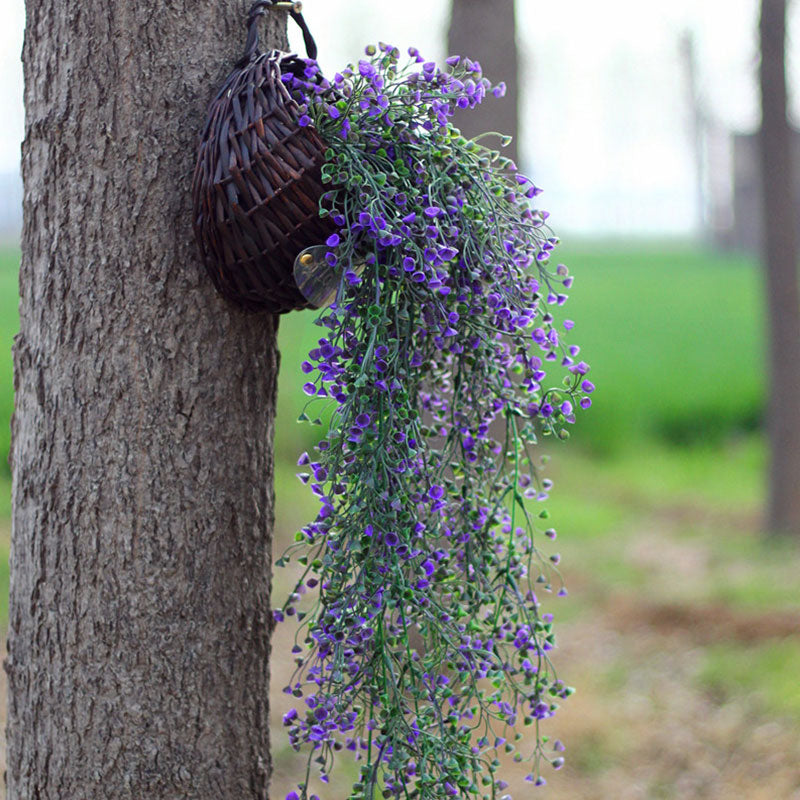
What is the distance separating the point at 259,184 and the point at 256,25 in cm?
35

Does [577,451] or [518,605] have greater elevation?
[577,451]

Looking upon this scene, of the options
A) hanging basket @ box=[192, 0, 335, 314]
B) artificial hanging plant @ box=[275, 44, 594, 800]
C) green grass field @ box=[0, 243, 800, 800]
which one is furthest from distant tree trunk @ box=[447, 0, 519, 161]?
hanging basket @ box=[192, 0, 335, 314]

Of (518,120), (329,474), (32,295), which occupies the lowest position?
(329,474)

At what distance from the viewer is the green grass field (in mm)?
3199

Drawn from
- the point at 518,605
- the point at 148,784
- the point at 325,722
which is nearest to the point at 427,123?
the point at 518,605

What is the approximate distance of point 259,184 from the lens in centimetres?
133

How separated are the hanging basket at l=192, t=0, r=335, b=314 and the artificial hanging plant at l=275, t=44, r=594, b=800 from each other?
0.11 feet

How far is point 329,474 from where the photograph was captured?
1.35 meters

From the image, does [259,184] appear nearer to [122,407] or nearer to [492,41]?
[122,407]

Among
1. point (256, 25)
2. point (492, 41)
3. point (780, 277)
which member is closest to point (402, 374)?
point (256, 25)

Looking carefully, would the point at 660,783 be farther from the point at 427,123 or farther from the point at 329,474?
the point at 427,123

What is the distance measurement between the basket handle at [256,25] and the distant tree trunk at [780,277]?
4883 millimetres

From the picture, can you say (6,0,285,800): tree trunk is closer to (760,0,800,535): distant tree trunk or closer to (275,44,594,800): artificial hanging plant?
(275,44,594,800): artificial hanging plant

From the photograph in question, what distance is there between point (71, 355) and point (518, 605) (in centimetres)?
85
